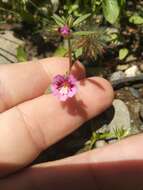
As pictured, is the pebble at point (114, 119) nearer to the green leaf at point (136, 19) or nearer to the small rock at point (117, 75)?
the small rock at point (117, 75)


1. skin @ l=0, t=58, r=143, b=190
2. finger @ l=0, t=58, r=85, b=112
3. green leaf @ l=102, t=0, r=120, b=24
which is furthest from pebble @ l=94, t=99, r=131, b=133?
green leaf @ l=102, t=0, r=120, b=24

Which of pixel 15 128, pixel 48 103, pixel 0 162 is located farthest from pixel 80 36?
pixel 0 162

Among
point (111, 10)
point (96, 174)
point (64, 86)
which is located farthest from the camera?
point (111, 10)

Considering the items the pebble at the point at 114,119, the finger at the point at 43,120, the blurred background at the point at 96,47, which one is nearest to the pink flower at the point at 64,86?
the finger at the point at 43,120

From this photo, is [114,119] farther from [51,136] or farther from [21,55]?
[21,55]

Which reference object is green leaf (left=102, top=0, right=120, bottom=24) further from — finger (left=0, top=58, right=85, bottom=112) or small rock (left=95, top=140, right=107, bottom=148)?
small rock (left=95, top=140, right=107, bottom=148)

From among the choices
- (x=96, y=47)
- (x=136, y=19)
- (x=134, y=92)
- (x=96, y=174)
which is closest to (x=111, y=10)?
(x=96, y=47)
